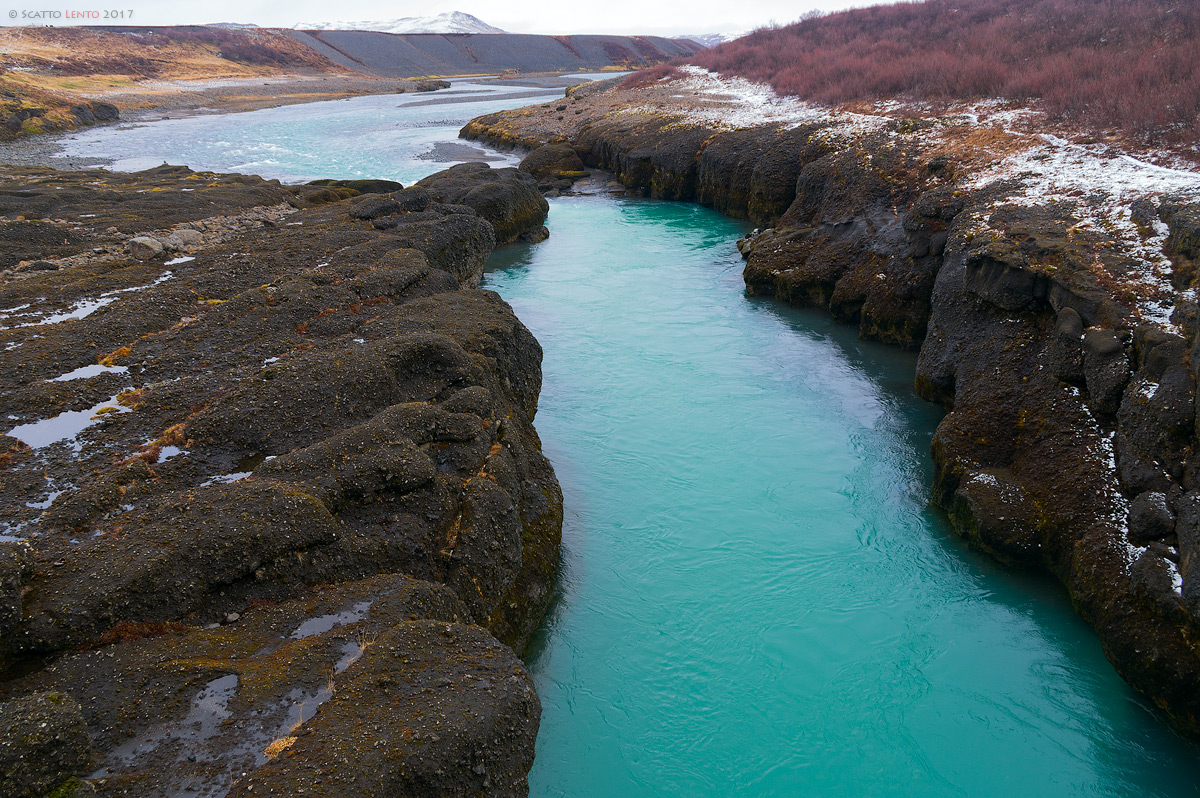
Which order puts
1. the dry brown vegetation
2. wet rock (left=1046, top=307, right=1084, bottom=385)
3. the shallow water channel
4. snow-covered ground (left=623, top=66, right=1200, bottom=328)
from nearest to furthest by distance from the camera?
the shallow water channel
wet rock (left=1046, top=307, right=1084, bottom=385)
snow-covered ground (left=623, top=66, right=1200, bottom=328)
the dry brown vegetation

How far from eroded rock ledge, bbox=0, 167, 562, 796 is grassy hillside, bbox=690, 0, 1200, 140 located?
50.9ft

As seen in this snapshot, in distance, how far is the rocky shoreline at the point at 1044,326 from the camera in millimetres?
7406

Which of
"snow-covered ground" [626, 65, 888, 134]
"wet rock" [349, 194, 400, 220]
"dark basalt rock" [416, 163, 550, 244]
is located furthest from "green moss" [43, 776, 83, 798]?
"snow-covered ground" [626, 65, 888, 134]

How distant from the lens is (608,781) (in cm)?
647

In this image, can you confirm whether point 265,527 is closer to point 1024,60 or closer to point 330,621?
point 330,621

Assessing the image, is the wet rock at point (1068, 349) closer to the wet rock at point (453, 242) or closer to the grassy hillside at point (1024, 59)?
the grassy hillside at point (1024, 59)

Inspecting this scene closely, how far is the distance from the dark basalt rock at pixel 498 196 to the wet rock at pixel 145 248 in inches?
346

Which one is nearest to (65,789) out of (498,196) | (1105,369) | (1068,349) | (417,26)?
(1105,369)

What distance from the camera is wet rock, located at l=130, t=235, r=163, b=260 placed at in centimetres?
1212

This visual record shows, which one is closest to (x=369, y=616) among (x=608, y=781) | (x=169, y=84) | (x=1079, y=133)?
(x=608, y=781)

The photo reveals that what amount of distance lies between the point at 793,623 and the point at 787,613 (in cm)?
17

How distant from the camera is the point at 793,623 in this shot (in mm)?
8234

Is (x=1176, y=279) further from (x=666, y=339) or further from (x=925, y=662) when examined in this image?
(x=666, y=339)

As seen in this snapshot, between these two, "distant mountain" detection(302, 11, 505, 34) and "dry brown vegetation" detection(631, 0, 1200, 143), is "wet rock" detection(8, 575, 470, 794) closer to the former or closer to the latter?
"dry brown vegetation" detection(631, 0, 1200, 143)
